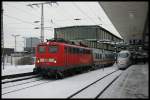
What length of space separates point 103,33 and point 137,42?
24.8m

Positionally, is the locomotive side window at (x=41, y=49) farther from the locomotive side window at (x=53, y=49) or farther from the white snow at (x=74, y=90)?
the white snow at (x=74, y=90)

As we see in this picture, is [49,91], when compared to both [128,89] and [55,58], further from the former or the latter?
[55,58]

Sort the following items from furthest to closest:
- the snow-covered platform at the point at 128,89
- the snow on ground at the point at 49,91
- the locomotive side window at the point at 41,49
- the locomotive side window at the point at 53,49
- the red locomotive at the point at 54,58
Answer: the locomotive side window at the point at 41,49, the locomotive side window at the point at 53,49, the red locomotive at the point at 54,58, the snow-covered platform at the point at 128,89, the snow on ground at the point at 49,91

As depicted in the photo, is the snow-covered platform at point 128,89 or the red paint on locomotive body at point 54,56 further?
the red paint on locomotive body at point 54,56

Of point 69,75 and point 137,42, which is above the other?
point 137,42

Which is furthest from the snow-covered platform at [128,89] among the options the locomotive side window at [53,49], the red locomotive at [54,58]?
the locomotive side window at [53,49]

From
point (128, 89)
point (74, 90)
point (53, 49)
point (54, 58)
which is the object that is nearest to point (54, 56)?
point (54, 58)

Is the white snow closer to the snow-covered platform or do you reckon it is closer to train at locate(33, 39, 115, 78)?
the snow-covered platform

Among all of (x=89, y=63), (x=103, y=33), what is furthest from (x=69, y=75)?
(x=103, y=33)

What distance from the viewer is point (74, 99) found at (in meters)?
12.4

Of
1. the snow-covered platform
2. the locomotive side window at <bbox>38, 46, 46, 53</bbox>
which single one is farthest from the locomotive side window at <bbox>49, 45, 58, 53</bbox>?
the snow-covered platform

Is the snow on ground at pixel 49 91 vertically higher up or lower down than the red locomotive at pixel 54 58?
lower down

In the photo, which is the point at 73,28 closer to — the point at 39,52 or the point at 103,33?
the point at 103,33

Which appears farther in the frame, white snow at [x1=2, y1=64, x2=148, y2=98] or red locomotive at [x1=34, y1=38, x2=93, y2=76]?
red locomotive at [x1=34, y1=38, x2=93, y2=76]
